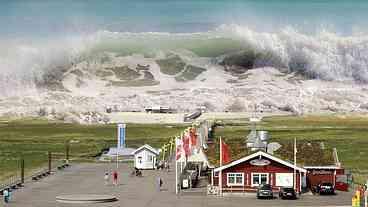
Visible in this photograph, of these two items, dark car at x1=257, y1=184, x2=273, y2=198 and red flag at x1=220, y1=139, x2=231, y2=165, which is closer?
dark car at x1=257, y1=184, x2=273, y2=198

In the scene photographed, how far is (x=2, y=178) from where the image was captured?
199ft

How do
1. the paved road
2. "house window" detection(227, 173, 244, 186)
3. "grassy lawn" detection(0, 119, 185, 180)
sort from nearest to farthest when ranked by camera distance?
the paved road → "house window" detection(227, 173, 244, 186) → "grassy lawn" detection(0, 119, 185, 180)

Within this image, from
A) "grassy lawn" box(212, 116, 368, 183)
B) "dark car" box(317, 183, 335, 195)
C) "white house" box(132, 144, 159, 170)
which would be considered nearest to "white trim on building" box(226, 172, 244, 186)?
"grassy lawn" box(212, 116, 368, 183)

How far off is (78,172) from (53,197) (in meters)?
17.3

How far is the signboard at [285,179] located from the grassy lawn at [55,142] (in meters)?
19.4

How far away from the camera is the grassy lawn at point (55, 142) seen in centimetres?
7738

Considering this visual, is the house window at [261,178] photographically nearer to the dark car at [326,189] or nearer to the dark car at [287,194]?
the dark car at [287,194]

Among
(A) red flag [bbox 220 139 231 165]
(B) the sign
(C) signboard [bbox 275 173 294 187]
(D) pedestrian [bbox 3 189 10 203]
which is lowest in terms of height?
(D) pedestrian [bbox 3 189 10 203]

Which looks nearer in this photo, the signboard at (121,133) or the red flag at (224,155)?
the red flag at (224,155)

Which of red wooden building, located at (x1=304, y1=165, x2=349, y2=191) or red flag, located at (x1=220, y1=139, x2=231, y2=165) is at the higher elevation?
red flag, located at (x1=220, y1=139, x2=231, y2=165)

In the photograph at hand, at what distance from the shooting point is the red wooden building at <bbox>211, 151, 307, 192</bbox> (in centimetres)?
5131

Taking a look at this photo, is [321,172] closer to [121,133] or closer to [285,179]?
[285,179]

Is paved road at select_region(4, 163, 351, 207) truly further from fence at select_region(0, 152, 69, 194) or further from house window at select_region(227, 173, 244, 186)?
house window at select_region(227, 173, 244, 186)

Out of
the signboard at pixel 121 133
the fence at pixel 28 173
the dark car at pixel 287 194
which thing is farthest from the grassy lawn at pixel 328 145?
the fence at pixel 28 173
